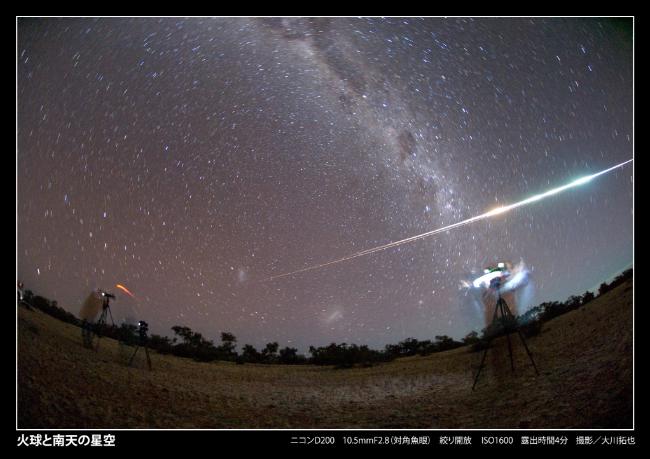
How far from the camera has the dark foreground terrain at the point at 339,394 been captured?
4.26m

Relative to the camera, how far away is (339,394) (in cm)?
702

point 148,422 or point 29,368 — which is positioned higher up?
point 29,368

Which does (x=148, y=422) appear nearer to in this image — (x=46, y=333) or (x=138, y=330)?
(x=138, y=330)

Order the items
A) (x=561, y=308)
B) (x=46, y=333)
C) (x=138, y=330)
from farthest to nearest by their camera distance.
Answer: (x=561, y=308) < (x=46, y=333) < (x=138, y=330)

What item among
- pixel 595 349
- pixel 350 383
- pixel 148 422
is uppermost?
pixel 595 349

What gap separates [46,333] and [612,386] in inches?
536

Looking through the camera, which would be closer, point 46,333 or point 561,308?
point 46,333

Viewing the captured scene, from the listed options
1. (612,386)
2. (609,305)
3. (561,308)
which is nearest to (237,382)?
(612,386)

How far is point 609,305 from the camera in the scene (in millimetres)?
9133

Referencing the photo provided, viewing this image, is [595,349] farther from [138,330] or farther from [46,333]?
[46,333]

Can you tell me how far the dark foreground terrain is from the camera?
168 inches
